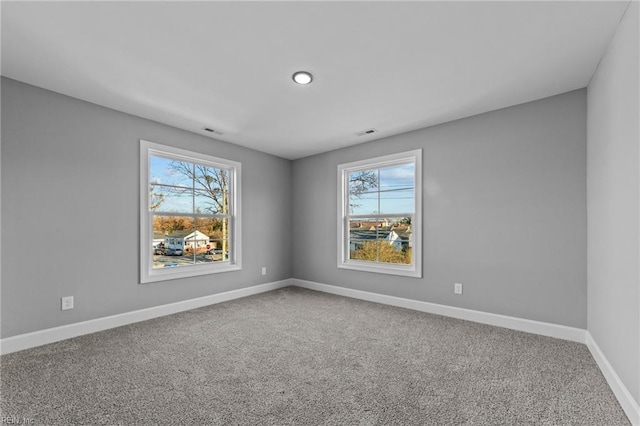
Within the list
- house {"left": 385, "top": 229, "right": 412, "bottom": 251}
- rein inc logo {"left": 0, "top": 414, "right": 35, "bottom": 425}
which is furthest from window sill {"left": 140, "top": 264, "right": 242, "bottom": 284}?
house {"left": 385, "top": 229, "right": 412, "bottom": 251}

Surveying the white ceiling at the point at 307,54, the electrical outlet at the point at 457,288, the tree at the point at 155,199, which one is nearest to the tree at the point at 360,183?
the white ceiling at the point at 307,54

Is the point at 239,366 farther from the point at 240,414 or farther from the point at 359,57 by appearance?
the point at 359,57

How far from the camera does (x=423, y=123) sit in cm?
374

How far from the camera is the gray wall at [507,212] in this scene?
2865 mm

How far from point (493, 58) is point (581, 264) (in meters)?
2.05

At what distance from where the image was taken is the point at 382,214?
4395mm

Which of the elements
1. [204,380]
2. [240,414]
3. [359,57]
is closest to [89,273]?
[204,380]

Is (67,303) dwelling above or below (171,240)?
below

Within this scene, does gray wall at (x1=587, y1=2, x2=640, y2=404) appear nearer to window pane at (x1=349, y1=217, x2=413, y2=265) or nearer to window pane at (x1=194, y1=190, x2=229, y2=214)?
window pane at (x1=349, y1=217, x2=413, y2=265)

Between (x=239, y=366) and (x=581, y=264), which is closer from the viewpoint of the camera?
(x=239, y=366)

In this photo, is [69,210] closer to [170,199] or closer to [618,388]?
[170,199]

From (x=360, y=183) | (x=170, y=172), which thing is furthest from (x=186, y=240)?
(x=360, y=183)

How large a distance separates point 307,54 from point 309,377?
238 centimetres

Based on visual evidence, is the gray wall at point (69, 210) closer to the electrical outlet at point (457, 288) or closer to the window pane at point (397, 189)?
the window pane at point (397, 189)
